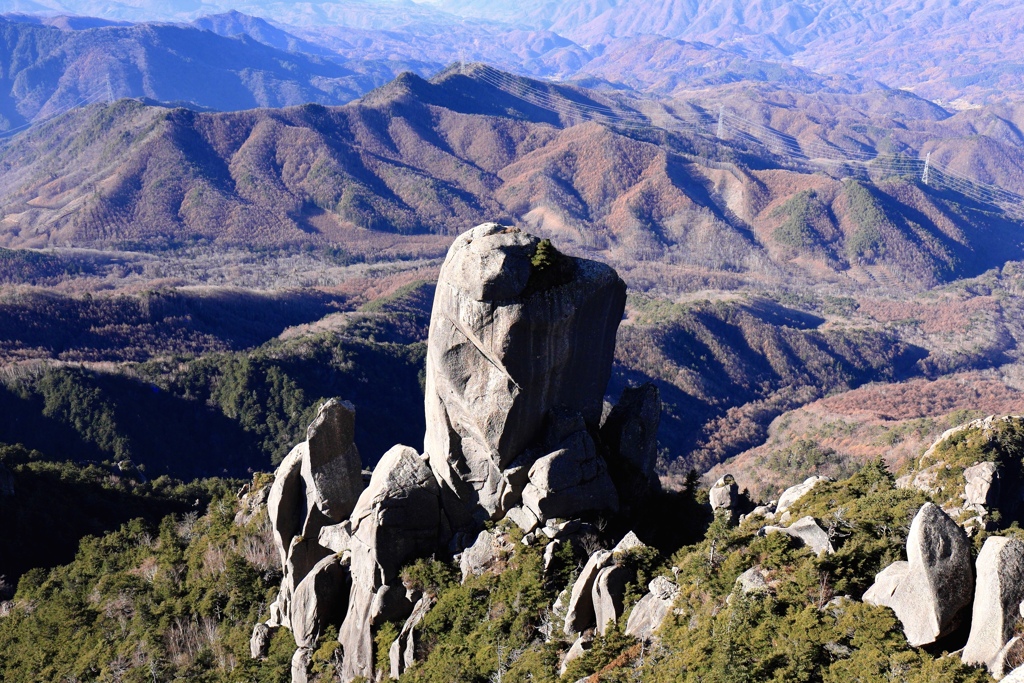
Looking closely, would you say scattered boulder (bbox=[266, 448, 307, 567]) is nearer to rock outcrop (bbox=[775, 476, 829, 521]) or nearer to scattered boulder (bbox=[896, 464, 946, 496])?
rock outcrop (bbox=[775, 476, 829, 521])

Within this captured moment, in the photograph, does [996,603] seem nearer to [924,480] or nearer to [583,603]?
[583,603]

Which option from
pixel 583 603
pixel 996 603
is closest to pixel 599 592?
pixel 583 603

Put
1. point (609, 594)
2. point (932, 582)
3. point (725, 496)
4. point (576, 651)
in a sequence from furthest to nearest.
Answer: point (725, 496) < point (609, 594) < point (576, 651) < point (932, 582)

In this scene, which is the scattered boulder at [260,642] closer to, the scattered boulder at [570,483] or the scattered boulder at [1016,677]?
the scattered boulder at [570,483]

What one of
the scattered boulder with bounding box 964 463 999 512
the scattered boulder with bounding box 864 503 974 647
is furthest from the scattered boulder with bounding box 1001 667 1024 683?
the scattered boulder with bounding box 964 463 999 512

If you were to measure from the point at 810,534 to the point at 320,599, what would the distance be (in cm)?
1964

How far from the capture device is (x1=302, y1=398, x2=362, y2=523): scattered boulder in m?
36.0

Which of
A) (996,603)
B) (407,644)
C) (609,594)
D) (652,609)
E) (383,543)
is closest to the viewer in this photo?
(996,603)

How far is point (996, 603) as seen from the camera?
19.6 metres

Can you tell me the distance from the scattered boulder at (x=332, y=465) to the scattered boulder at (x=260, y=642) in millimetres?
5930

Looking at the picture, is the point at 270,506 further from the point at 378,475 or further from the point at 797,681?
the point at 797,681

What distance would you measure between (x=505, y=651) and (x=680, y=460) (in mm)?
102101

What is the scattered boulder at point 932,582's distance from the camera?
809 inches

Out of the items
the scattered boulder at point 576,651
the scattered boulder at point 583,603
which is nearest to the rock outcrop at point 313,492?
the scattered boulder at point 583,603
